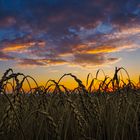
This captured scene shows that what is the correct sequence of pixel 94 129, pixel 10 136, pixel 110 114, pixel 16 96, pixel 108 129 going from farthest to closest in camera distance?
pixel 110 114, pixel 94 129, pixel 108 129, pixel 10 136, pixel 16 96

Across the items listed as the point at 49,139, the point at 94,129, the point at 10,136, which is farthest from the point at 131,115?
the point at 10,136

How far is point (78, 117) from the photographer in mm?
2078

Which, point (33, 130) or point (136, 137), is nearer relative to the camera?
point (33, 130)

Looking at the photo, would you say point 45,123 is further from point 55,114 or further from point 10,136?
point 55,114

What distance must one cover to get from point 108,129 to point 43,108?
653mm

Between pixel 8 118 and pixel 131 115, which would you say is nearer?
pixel 8 118

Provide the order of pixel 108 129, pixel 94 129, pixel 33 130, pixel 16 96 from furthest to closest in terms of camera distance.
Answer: pixel 94 129
pixel 108 129
pixel 33 130
pixel 16 96

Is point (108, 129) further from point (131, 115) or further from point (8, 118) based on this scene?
point (8, 118)

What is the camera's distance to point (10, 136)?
95.6 inches

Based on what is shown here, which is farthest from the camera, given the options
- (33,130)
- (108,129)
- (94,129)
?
(94,129)

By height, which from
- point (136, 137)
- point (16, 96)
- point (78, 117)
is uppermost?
point (16, 96)

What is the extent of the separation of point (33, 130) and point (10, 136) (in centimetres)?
29

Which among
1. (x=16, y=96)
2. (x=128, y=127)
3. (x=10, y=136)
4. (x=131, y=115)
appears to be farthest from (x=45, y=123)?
(x=131, y=115)

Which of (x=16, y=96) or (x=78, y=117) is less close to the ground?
(x=16, y=96)
